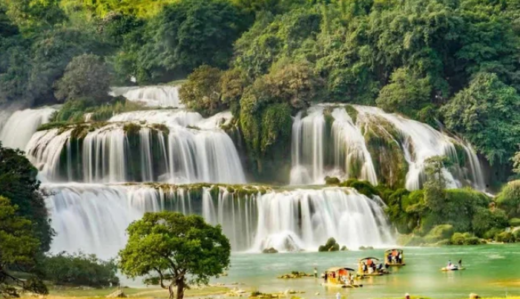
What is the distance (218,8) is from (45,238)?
2217 inches

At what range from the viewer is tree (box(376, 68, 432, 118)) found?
322ft

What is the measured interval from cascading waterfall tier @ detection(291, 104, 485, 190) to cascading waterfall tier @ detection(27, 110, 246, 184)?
6452mm

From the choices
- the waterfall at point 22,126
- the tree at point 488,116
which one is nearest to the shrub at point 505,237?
the tree at point 488,116

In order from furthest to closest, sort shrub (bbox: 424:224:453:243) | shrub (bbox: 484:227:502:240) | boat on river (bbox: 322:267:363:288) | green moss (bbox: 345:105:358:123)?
green moss (bbox: 345:105:358:123)
shrub (bbox: 484:227:502:240)
shrub (bbox: 424:224:453:243)
boat on river (bbox: 322:267:363:288)

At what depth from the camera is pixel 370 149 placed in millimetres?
91312

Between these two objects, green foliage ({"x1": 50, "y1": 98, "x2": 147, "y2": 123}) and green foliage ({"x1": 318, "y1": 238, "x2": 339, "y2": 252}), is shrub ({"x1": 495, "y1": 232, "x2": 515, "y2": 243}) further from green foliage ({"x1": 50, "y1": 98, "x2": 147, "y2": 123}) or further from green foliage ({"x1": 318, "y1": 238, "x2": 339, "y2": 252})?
green foliage ({"x1": 50, "y1": 98, "x2": 147, "y2": 123})

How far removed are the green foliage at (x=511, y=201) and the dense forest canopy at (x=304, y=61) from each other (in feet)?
30.9

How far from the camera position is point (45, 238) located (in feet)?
206

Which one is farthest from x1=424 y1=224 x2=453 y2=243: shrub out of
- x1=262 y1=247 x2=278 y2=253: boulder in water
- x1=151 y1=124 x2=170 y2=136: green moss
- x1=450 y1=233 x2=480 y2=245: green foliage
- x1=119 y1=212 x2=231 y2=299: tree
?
x1=119 y1=212 x2=231 y2=299: tree

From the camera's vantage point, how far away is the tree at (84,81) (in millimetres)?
102125

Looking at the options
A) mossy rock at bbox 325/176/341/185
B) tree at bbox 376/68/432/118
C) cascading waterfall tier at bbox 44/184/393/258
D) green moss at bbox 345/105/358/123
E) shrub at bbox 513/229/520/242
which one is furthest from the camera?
tree at bbox 376/68/432/118

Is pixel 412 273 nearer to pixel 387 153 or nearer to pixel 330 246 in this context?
pixel 330 246

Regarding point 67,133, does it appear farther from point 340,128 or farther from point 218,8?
point 218,8

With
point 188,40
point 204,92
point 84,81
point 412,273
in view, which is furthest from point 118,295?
point 188,40
